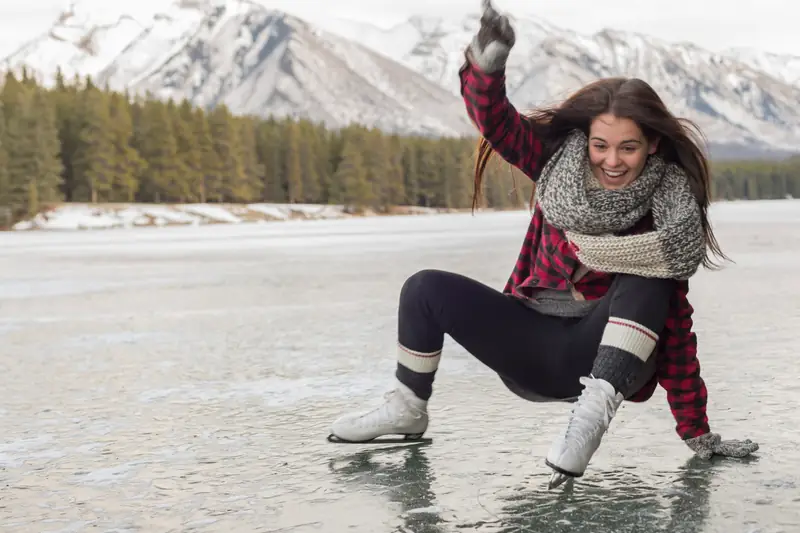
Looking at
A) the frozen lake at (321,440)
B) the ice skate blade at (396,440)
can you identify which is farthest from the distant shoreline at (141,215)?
the ice skate blade at (396,440)

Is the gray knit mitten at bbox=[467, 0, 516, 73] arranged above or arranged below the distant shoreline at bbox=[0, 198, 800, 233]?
above

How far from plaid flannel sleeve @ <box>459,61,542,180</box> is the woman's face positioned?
0.21 meters

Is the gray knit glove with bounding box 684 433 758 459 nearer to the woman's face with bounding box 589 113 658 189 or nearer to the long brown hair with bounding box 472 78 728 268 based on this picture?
the long brown hair with bounding box 472 78 728 268

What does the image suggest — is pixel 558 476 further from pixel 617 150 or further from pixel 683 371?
pixel 617 150

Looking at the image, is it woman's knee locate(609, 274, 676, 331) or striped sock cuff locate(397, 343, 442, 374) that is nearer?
woman's knee locate(609, 274, 676, 331)

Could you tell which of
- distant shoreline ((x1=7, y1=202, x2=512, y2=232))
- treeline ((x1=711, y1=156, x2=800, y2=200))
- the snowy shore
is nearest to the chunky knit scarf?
distant shoreline ((x1=7, y1=202, x2=512, y2=232))

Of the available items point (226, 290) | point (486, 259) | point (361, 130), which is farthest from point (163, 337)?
point (361, 130)

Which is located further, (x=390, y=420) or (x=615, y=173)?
(x=390, y=420)

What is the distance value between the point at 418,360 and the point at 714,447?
3.22 ft

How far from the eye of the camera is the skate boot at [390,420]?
3.45 m

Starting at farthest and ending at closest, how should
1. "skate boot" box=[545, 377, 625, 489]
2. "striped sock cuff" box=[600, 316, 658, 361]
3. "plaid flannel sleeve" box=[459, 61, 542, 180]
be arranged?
"plaid flannel sleeve" box=[459, 61, 542, 180] < "striped sock cuff" box=[600, 316, 658, 361] < "skate boot" box=[545, 377, 625, 489]

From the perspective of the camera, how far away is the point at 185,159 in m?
78.8

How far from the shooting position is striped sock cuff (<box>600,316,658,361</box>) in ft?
9.49

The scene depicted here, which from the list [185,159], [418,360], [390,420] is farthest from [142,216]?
[418,360]
